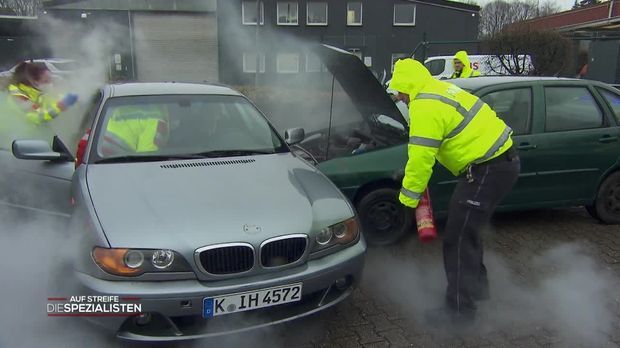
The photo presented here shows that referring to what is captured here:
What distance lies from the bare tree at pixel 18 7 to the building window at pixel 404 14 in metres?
19.0

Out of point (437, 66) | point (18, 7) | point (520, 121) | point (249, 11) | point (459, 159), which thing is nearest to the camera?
point (459, 159)

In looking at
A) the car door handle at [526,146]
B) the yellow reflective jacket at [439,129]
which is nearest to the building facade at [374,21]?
the car door handle at [526,146]

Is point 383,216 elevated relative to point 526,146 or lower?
lower

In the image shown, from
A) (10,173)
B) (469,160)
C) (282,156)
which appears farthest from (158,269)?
(10,173)

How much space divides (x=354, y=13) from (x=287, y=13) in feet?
13.0

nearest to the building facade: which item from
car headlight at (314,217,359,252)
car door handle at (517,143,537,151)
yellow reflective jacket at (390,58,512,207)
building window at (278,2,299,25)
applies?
building window at (278,2,299,25)

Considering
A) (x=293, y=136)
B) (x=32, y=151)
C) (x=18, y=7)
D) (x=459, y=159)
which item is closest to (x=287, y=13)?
(x=18, y=7)

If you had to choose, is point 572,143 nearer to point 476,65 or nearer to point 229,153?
point 229,153

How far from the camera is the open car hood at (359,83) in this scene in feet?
13.9

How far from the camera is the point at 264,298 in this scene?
8.35 feet

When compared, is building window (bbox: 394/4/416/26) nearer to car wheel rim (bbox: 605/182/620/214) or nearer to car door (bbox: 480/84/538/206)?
car wheel rim (bbox: 605/182/620/214)

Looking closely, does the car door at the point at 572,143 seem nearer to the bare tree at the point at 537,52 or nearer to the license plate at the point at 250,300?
the license plate at the point at 250,300

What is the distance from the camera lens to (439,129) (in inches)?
110

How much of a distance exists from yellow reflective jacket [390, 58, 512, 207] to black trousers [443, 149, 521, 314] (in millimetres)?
92
